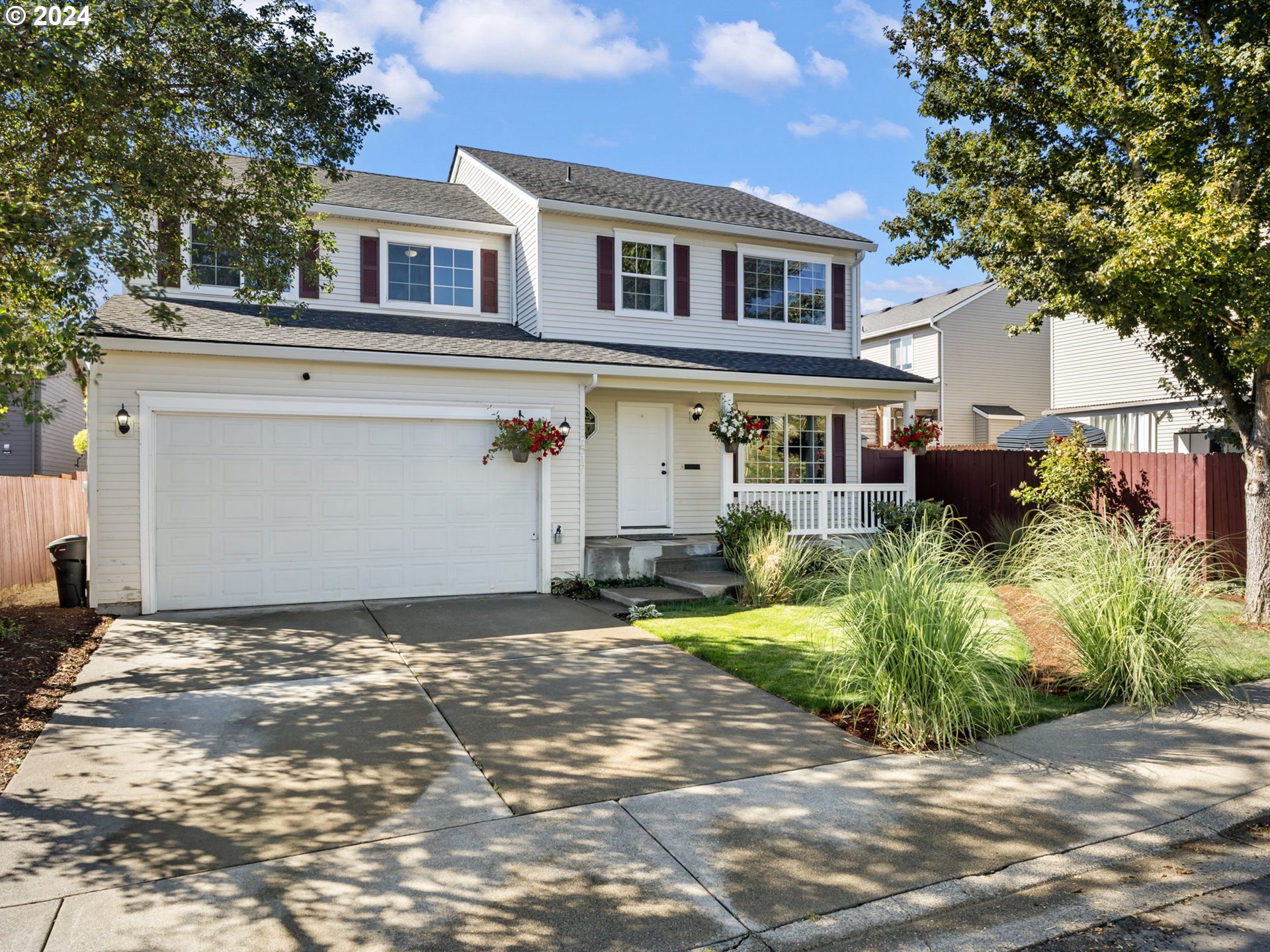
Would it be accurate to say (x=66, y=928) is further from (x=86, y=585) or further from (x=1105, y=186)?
(x=1105, y=186)

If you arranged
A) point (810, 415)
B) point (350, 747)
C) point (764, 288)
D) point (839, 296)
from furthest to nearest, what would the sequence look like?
1. point (839, 296)
2. point (810, 415)
3. point (764, 288)
4. point (350, 747)

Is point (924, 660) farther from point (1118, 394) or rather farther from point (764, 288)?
point (1118, 394)

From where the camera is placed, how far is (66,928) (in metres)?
2.88

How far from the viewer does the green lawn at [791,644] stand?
578cm

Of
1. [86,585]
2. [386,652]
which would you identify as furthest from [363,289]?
[386,652]

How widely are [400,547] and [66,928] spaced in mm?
7035

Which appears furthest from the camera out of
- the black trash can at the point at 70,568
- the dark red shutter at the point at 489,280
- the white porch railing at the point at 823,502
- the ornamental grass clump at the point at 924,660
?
the dark red shutter at the point at 489,280

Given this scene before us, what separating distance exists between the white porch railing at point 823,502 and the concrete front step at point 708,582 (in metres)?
1.40

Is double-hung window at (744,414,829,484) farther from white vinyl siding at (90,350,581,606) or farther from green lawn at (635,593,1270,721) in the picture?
green lawn at (635,593,1270,721)

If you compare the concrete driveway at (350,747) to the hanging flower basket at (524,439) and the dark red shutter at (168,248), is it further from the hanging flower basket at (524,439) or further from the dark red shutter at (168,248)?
the dark red shutter at (168,248)

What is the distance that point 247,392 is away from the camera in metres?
9.10

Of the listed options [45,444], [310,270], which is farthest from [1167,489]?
[45,444]

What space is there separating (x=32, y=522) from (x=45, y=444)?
10.7 meters

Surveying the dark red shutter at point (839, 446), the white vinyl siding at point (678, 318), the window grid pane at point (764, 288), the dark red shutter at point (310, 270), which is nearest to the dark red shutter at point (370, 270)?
the dark red shutter at point (310, 270)
